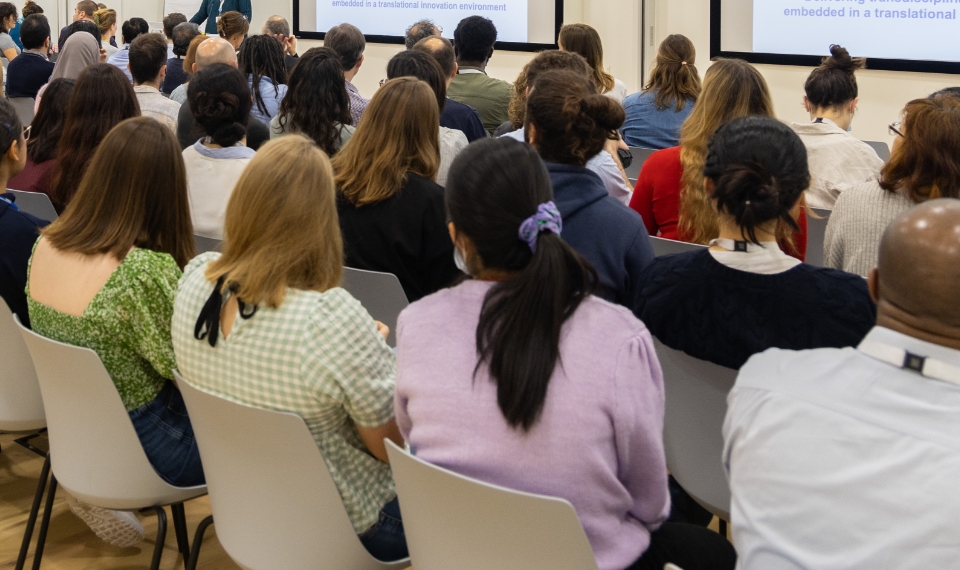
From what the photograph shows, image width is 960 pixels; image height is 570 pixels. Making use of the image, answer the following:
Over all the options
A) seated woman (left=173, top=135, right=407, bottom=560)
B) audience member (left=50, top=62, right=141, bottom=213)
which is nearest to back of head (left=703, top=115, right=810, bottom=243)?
seated woman (left=173, top=135, right=407, bottom=560)

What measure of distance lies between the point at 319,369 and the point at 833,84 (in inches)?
111

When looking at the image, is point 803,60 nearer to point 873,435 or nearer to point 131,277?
point 131,277

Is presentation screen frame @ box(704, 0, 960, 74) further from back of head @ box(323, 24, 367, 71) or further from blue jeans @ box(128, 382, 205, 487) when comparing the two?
blue jeans @ box(128, 382, 205, 487)

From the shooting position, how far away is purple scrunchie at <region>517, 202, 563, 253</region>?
1.51 m

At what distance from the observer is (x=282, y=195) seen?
1829 millimetres

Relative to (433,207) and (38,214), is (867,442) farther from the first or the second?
(38,214)

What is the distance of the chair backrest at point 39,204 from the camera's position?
317cm

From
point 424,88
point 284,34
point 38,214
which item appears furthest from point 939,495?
point 284,34

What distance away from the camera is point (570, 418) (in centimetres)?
143

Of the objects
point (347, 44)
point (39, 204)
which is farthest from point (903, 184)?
point (347, 44)

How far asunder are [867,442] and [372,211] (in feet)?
5.90

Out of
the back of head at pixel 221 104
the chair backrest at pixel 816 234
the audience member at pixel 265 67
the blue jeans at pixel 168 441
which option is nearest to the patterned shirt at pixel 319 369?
the blue jeans at pixel 168 441

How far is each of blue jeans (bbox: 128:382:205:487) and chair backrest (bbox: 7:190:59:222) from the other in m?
1.25

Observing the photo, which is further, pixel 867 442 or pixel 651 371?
pixel 651 371
